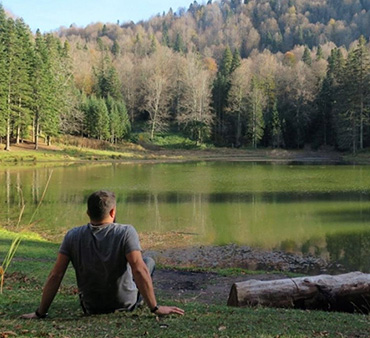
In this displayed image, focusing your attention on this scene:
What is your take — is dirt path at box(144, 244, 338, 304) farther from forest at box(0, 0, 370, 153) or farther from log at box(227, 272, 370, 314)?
forest at box(0, 0, 370, 153)

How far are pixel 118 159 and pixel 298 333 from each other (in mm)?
54167

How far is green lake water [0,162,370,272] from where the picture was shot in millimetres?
15805

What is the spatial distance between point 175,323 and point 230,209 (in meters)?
17.5

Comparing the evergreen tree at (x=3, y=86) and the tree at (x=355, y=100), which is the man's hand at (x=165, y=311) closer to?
the evergreen tree at (x=3, y=86)

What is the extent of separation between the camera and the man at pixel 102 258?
4176 mm

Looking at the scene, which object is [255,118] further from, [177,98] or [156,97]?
[177,98]

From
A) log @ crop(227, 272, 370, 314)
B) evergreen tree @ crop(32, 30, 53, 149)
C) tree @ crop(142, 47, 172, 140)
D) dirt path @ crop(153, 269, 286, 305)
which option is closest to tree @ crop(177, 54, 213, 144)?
tree @ crop(142, 47, 172, 140)

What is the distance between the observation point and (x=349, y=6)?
183 metres

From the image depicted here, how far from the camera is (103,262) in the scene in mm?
4277

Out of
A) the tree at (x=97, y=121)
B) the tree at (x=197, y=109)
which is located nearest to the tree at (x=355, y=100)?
the tree at (x=197, y=109)

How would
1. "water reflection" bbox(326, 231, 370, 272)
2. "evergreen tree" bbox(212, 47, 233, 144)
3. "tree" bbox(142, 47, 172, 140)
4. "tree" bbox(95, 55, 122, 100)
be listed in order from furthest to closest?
1. "tree" bbox(95, 55, 122, 100)
2. "evergreen tree" bbox(212, 47, 233, 144)
3. "tree" bbox(142, 47, 172, 140)
4. "water reflection" bbox(326, 231, 370, 272)

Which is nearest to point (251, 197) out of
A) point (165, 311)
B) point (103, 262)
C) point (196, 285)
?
point (196, 285)

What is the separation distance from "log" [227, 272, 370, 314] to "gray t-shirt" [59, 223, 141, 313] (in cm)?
266

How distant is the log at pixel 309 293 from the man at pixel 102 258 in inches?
98.4
